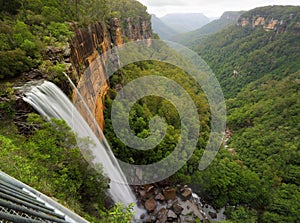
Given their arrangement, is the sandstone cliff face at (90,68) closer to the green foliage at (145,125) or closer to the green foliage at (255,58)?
the green foliage at (145,125)

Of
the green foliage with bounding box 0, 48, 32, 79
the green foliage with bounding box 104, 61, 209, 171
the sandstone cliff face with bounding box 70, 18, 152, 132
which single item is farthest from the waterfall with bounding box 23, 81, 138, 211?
the green foliage with bounding box 104, 61, 209, 171

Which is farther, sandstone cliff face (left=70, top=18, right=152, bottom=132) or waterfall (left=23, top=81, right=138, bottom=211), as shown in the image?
sandstone cliff face (left=70, top=18, right=152, bottom=132)

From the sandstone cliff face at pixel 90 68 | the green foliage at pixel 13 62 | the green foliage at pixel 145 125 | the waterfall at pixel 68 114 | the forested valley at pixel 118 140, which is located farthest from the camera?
the green foliage at pixel 145 125

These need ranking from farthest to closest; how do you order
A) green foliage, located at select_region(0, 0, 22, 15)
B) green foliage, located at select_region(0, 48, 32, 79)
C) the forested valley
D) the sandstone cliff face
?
1. green foliage, located at select_region(0, 0, 22, 15)
2. the sandstone cliff face
3. green foliage, located at select_region(0, 48, 32, 79)
4. the forested valley

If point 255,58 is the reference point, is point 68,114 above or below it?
above

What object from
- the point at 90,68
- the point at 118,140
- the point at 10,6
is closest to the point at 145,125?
the point at 118,140

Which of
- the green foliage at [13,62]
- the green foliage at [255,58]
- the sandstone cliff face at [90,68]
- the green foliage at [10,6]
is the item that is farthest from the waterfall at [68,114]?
the green foliage at [255,58]

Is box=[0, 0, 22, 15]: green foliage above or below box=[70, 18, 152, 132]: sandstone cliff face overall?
above

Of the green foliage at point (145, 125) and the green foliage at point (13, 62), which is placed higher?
the green foliage at point (13, 62)

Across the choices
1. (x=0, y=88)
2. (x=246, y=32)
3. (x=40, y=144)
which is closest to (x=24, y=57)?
(x=0, y=88)

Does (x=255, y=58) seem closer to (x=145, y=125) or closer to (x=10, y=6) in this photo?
(x=145, y=125)

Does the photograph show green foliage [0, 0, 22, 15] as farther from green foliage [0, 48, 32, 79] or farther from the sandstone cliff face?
green foliage [0, 48, 32, 79]

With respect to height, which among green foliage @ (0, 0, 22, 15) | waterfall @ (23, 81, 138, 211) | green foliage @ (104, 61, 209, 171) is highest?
green foliage @ (0, 0, 22, 15)
